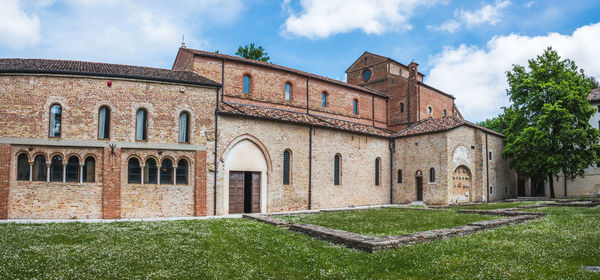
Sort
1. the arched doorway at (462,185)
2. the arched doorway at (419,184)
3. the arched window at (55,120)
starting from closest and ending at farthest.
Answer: the arched window at (55,120)
the arched doorway at (462,185)
the arched doorway at (419,184)

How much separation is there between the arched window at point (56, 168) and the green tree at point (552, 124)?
30277 mm

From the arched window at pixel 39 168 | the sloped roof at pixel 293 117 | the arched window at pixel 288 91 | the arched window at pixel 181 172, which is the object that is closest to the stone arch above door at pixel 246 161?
the sloped roof at pixel 293 117

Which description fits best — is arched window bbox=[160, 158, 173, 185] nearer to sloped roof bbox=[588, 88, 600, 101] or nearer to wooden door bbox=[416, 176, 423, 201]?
wooden door bbox=[416, 176, 423, 201]

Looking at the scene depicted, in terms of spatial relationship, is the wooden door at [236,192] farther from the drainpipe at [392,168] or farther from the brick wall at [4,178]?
the drainpipe at [392,168]

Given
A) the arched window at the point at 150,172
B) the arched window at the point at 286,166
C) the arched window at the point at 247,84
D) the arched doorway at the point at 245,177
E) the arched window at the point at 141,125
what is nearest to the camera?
the arched window at the point at 150,172

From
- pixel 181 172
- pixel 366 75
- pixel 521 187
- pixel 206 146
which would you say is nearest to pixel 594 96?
pixel 521 187

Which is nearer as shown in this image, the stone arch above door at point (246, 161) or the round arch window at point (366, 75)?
the stone arch above door at point (246, 161)

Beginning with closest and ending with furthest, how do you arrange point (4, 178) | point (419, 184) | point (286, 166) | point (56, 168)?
point (4, 178), point (56, 168), point (286, 166), point (419, 184)

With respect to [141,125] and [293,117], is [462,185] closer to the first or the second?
[293,117]

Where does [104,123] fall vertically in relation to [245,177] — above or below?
above

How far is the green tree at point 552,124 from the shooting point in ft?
92.7

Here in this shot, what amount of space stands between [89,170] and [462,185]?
24.1 metres

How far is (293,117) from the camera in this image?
24469mm

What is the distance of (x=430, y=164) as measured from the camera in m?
27.7
